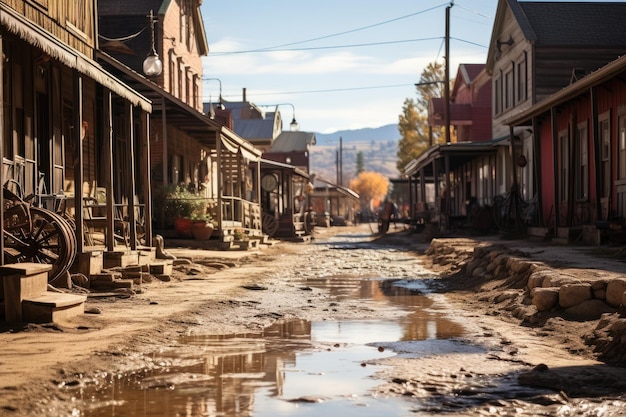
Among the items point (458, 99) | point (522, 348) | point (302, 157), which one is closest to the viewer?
point (522, 348)

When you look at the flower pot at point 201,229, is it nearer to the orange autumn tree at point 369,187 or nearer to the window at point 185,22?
the window at point 185,22

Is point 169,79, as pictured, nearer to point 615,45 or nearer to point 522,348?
point 615,45

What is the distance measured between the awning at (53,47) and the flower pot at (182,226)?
965 centimetres

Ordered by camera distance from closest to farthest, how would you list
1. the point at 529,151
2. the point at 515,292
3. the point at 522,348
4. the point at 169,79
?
the point at 522,348 → the point at 515,292 → the point at 529,151 → the point at 169,79

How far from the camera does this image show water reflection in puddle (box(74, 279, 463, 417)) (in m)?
5.87

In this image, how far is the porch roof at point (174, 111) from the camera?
23.6 metres

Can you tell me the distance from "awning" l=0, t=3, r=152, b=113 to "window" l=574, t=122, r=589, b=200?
12.0 metres

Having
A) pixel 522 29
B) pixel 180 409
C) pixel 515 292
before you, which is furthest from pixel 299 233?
pixel 180 409

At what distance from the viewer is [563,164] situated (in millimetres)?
25438

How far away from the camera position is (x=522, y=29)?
106 feet

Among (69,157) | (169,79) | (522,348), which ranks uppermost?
(169,79)

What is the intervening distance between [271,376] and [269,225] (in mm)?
33721

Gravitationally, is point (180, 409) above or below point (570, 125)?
below

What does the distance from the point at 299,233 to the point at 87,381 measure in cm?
3772
